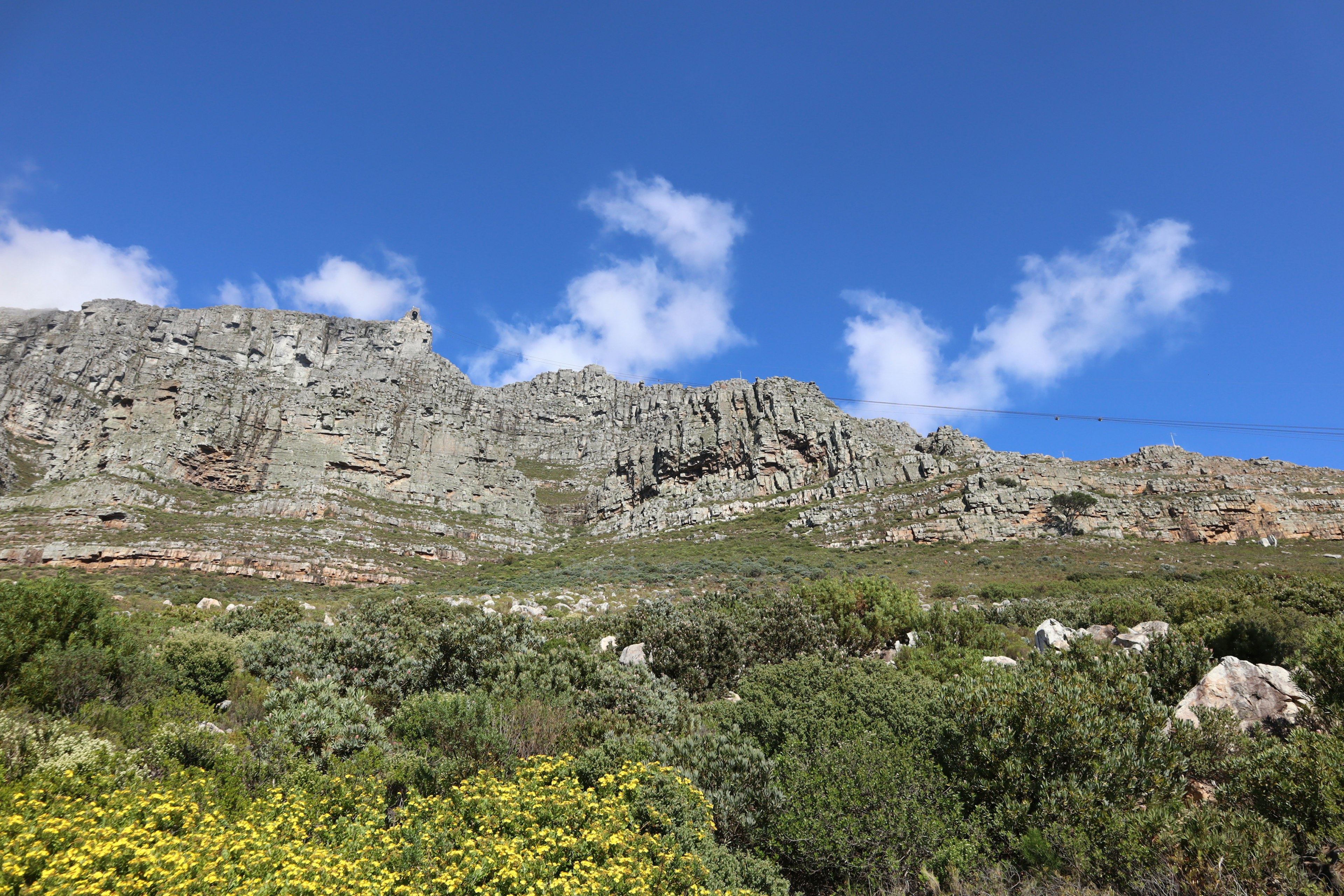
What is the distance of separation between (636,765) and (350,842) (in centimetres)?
329

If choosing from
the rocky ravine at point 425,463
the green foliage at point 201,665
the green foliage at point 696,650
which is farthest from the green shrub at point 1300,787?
the rocky ravine at point 425,463

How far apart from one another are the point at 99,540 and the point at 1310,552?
89.1 meters

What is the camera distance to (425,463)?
8169cm

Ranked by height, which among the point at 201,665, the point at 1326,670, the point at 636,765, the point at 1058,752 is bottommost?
the point at 201,665

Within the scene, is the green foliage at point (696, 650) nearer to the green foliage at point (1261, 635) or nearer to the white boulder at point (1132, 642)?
the white boulder at point (1132, 642)

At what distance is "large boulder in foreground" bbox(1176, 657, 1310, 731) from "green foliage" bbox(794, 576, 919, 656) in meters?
7.25

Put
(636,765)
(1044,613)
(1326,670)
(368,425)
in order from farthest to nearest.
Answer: (368,425) < (1044,613) < (1326,670) < (636,765)

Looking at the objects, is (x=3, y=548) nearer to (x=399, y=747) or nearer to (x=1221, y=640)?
(x=399, y=747)

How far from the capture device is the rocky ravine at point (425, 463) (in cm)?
4634

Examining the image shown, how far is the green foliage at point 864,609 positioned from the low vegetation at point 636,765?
97.7 inches

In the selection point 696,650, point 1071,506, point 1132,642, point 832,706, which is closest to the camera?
point 832,706

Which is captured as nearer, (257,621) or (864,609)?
(257,621)

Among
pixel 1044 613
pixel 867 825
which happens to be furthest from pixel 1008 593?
pixel 867 825

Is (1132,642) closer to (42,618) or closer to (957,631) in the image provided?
(957,631)
